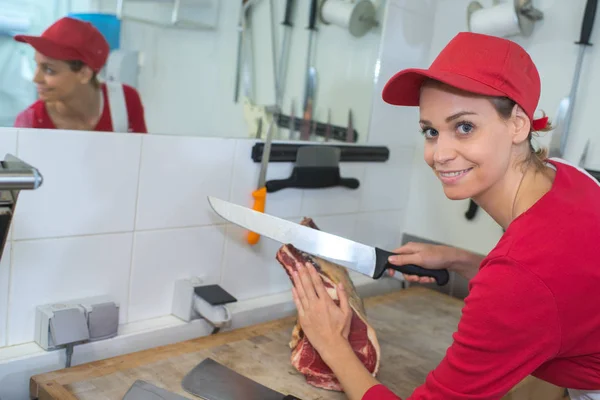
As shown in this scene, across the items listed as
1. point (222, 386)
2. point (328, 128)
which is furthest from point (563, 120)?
point (222, 386)

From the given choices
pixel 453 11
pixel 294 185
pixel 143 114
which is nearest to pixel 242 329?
pixel 294 185

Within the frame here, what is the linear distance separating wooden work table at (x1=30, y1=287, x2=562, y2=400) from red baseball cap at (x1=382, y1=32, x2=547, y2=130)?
640mm

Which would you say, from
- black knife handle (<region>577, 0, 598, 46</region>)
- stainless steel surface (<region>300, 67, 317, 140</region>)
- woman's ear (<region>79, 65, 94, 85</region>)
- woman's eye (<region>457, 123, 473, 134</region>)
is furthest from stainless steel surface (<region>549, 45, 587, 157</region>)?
woman's ear (<region>79, 65, 94, 85</region>)

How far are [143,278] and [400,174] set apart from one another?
90 centimetres

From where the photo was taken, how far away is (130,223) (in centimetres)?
126

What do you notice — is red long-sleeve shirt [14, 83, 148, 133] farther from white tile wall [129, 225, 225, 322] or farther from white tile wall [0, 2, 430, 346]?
white tile wall [129, 225, 225, 322]

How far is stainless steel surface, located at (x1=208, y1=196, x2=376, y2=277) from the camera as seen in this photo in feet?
3.78

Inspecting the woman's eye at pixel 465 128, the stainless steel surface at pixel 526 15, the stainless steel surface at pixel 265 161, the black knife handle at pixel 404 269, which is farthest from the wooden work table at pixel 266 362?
the stainless steel surface at pixel 526 15

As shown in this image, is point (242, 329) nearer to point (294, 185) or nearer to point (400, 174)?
point (294, 185)

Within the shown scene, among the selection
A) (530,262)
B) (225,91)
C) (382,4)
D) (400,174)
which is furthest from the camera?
(400,174)

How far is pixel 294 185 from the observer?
5.07ft

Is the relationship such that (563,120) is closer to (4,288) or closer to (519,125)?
(519,125)

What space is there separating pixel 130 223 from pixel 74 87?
29 cm

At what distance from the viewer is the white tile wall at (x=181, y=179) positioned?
127 cm
